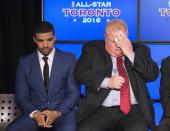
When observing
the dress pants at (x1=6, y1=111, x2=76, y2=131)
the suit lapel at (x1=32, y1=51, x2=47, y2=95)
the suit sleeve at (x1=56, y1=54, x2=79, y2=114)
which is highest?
the suit lapel at (x1=32, y1=51, x2=47, y2=95)

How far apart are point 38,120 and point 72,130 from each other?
1.09ft

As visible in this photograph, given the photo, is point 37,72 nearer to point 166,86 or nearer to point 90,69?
point 90,69

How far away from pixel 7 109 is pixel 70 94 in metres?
0.83

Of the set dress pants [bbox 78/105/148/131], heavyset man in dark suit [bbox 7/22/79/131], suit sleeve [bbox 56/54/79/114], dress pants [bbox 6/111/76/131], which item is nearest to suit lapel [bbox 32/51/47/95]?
heavyset man in dark suit [bbox 7/22/79/131]

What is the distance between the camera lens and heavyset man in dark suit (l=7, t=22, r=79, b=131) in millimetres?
4777

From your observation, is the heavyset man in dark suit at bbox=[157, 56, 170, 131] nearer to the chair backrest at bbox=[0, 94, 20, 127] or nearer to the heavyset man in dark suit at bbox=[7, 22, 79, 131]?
the heavyset man in dark suit at bbox=[7, 22, 79, 131]

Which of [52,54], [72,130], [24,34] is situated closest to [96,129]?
[72,130]

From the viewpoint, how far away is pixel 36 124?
4668 mm

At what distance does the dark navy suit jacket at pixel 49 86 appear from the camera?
4840 millimetres

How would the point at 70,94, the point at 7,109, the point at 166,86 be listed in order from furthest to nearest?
the point at 7,109 < the point at 70,94 < the point at 166,86

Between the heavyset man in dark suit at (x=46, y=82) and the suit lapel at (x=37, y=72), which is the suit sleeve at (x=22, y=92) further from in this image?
the suit lapel at (x=37, y=72)

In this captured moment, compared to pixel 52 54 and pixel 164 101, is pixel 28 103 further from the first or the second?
pixel 164 101

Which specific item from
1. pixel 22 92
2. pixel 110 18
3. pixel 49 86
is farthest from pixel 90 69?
pixel 110 18

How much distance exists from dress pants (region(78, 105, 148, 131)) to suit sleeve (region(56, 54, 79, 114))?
0.25 m
